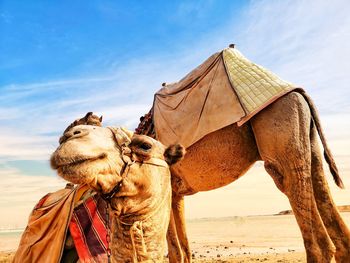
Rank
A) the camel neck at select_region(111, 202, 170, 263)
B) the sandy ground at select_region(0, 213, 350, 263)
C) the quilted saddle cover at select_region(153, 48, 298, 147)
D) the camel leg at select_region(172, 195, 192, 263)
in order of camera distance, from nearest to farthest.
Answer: the camel neck at select_region(111, 202, 170, 263)
the quilted saddle cover at select_region(153, 48, 298, 147)
the camel leg at select_region(172, 195, 192, 263)
the sandy ground at select_region(0, 213, 350, 263)

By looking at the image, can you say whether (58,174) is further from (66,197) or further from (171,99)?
(171,99)

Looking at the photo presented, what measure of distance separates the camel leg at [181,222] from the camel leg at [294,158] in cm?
188

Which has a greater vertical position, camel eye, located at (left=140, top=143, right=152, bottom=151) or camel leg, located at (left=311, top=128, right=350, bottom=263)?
camel eye, located at (left=140, top=143, right=152, bottom=151)

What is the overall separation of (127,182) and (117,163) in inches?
4.6

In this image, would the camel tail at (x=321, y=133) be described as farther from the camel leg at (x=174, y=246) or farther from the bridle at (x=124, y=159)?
the bridle at (x=124, y=159)

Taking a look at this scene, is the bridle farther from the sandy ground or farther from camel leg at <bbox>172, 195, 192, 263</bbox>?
the sandy ground

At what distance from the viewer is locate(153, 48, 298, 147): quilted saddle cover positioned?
16.3 ft

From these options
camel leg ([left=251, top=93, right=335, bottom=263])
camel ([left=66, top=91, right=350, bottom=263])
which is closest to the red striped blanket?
camel ([left=66, top=91, right=350, bottom=263])

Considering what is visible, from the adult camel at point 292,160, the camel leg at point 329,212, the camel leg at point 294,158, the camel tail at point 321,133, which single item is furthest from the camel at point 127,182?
the camel tail at point 321,133

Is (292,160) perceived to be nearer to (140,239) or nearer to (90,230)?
→ (90,230)

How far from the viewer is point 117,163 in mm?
2338

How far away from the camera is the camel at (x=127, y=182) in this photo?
7.23 ft

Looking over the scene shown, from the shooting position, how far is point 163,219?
2445 millimetres

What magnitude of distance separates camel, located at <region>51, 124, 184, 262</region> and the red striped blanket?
742mm
